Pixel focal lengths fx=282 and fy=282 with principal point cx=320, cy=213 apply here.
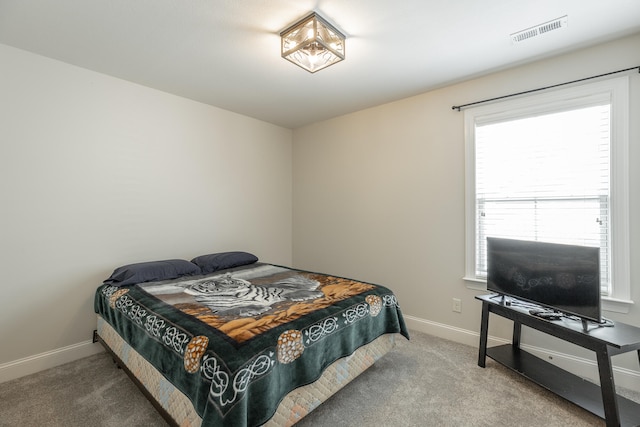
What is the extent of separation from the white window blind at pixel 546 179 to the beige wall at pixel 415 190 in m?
0.16

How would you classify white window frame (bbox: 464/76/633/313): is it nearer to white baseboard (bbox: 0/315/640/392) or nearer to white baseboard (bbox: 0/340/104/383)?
white baseboard (bbox: 0/315/640/392)

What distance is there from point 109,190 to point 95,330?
127cm

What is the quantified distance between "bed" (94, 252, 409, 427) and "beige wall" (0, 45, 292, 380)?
342mm

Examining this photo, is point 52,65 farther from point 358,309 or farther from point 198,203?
point 358,309

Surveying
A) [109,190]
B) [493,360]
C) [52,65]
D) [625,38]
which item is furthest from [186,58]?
[493,360]

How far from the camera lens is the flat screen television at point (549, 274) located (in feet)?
5.64

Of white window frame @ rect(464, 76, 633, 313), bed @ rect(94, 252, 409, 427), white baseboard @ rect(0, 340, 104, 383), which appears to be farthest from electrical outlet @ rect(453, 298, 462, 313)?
white baseboard @ rect(0, 340, 104, 383)

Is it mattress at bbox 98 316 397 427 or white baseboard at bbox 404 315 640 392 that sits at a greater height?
mattress at bbox 98 316 397 427

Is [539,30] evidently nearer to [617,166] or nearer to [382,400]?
[617,166]

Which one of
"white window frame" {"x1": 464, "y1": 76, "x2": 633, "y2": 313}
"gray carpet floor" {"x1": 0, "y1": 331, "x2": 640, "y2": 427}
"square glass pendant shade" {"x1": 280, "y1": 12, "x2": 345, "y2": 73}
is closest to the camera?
"gray carpet floor" {"x1": 0, "y1": 331, "x2": 640, "y2": 427}

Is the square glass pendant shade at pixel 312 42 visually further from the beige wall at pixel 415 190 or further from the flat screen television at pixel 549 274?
the flat screen television at pixel 549 274

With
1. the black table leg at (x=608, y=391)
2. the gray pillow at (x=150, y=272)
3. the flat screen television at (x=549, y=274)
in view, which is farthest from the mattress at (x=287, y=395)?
the black table leg at (x=608, y=391)

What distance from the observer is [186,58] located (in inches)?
91.6

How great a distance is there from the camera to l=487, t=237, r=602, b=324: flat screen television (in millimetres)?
1720
